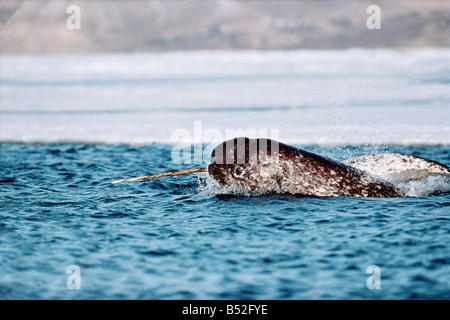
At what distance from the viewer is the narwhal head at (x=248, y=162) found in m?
10.6

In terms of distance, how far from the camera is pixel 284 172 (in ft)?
34.9

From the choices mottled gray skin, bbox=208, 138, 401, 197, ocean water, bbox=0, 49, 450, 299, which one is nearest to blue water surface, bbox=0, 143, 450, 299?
ocean water, bbox=0, 49, 450, 299

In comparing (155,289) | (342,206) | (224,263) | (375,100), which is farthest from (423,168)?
(375,100)

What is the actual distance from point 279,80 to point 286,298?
30800 mm

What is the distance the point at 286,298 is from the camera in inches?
260

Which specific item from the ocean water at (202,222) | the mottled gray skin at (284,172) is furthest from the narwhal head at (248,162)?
the ocean water at (202,222)

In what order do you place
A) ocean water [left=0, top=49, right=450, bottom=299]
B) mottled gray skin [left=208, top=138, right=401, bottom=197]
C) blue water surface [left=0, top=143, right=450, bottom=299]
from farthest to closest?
mottled gray skin [left=208, top=138, right=401, bottom=197] → ocean water [left=0, top=49, right=450, bottom=299] → blue water surface [left=0, top=143, right=450, bottom=299]

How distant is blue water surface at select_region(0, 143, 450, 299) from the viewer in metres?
6.93

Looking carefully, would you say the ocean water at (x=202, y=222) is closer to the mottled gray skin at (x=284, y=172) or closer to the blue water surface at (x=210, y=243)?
the blue water surface at (x=210, y=243)

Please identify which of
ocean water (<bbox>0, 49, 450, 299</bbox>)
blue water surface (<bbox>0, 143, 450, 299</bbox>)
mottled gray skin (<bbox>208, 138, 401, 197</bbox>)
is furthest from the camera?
mottled gray skin (<bbox>208, 138, 401, 197</bbox>)

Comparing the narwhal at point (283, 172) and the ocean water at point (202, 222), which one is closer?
the ocean water at point (202, 222)

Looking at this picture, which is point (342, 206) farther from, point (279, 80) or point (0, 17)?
point (279, 80)

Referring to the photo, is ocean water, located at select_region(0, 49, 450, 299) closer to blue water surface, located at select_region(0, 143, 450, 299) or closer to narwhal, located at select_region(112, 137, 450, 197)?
blue water surface, located at select_region(0, 143, 450, 299)
